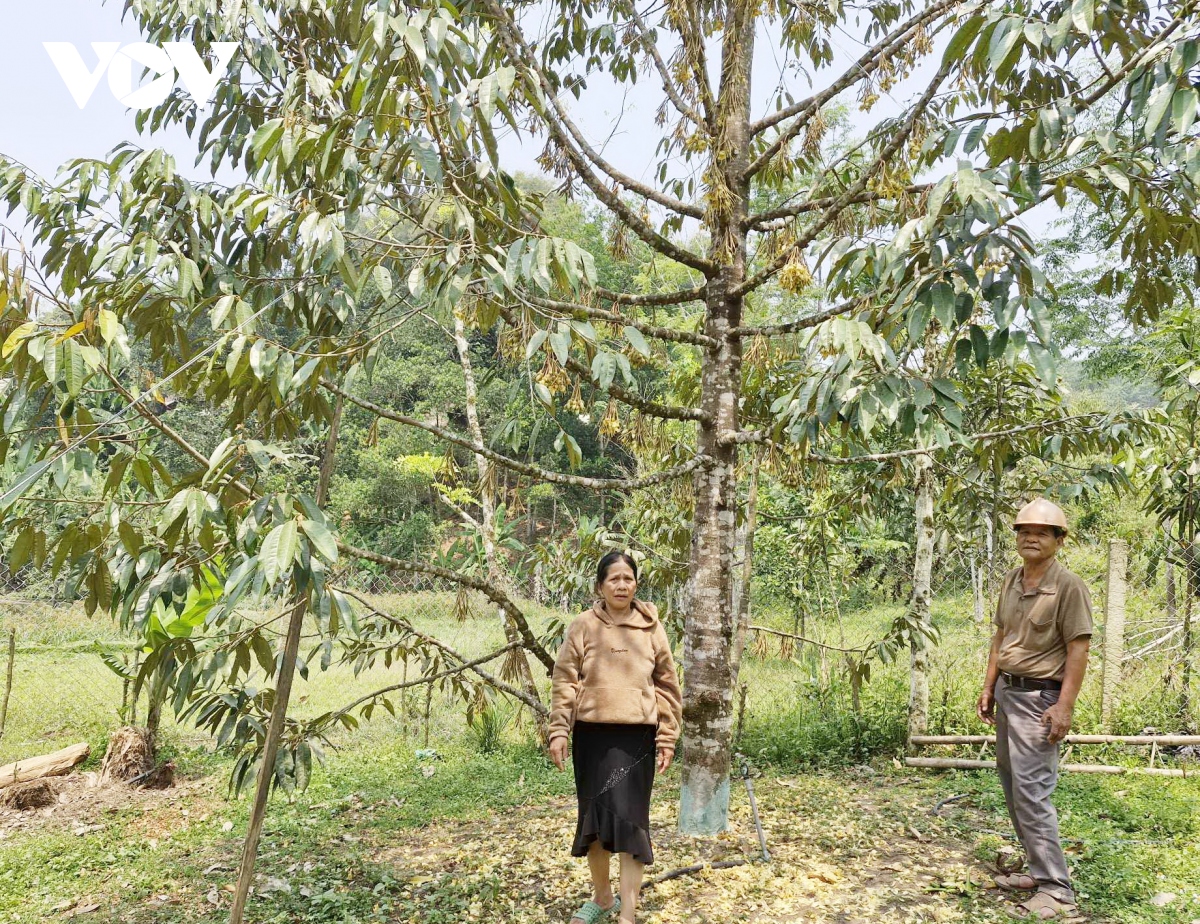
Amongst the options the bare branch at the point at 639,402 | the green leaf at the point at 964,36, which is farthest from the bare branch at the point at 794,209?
the green leaf at the point at 964,36

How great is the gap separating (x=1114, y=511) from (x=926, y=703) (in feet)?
23.4

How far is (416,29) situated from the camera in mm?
1836

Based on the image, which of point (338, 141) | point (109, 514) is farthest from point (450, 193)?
point (109, 514)

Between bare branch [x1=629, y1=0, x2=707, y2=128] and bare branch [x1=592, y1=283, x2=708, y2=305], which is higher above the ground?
bare branch [x1=629, y1=0, x2=707, y2=128]

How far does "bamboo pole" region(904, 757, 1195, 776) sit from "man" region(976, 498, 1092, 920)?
5.56ft

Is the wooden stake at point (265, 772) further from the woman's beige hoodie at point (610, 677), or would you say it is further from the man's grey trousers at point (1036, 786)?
the man's grey trousers at point (1036, 786)

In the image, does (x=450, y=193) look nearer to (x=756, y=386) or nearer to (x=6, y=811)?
(x=756, y=386)

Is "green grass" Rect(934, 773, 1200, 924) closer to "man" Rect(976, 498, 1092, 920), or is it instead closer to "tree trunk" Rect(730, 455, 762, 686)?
"man" Rect(976, 498, 1092, 920)

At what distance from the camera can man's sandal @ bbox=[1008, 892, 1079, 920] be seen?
2.82 meters

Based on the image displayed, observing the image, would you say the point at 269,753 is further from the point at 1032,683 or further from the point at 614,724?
the point at 1032,683

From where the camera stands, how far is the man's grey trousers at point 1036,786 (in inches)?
114

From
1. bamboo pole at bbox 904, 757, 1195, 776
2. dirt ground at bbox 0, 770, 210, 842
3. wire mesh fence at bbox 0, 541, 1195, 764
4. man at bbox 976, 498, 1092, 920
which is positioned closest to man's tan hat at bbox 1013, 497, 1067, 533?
man at bbox 976, 498, 1092, 920

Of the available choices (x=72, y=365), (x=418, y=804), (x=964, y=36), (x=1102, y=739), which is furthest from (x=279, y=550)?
(x=1102, y=739)

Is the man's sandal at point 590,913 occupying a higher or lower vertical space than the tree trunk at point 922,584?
lower
